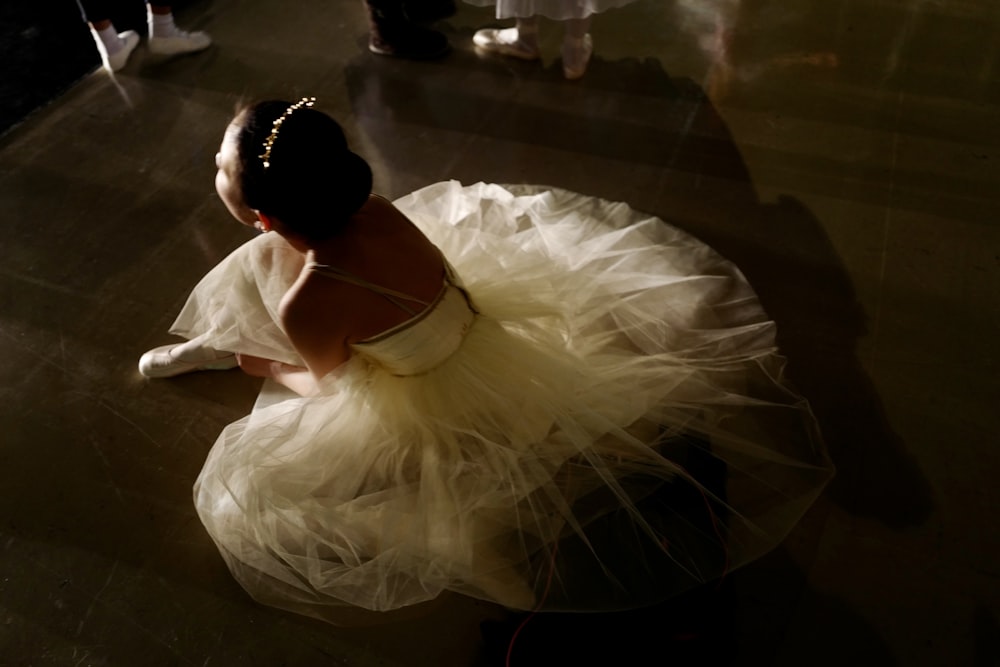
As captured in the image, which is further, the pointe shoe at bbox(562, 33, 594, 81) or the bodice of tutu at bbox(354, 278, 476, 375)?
the pointe shoe at bbox(562, 33, 594, 81)

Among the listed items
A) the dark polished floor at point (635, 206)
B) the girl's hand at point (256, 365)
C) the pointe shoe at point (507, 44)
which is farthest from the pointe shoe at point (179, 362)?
the pointe shoe at point (507, 44)

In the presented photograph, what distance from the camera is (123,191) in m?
2.31

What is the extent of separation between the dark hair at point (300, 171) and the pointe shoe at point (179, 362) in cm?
71

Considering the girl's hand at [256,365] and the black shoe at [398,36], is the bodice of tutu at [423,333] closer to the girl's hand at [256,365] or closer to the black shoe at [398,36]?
the girl's hand at [256,365]

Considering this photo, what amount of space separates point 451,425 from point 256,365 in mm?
561

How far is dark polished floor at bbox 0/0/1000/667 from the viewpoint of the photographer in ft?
4.48

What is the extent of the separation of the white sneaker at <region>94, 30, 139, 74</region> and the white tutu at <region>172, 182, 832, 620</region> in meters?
1.75

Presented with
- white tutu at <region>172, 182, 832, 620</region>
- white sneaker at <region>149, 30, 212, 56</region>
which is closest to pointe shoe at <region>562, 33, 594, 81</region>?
white tutu at <region>172, 182, 832, 620</region>

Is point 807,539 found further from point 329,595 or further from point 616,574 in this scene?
point 329,595

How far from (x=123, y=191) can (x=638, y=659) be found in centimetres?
212

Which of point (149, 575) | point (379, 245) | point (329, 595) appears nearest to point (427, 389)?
point (379, 245)

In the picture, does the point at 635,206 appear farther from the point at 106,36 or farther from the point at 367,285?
the point at 106,36

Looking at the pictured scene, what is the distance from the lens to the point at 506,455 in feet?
4.25

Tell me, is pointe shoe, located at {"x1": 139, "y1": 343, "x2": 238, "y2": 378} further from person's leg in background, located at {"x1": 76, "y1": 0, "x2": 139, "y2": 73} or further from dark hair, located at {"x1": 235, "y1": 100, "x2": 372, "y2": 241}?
person's leg in background, located at {"x1": 76, "y1": 0, "x2": 139, "y2": 73}
